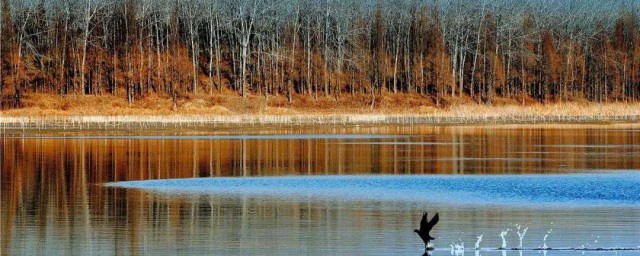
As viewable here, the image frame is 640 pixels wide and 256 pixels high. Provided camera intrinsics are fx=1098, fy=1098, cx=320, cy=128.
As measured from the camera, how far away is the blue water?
3284 cm

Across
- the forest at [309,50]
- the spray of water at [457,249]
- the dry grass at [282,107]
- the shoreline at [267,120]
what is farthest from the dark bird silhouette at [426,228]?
the forest at [309,50]

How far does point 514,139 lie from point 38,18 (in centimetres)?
5443

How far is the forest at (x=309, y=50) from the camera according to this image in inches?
4048

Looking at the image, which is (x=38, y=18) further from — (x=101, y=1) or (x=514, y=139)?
(x=514, y=139)

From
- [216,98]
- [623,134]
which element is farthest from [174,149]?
[216,98]

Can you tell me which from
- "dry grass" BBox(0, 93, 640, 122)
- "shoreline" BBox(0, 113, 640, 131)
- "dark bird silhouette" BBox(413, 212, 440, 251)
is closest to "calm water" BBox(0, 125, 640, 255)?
"dark bird silhouette" BBox(413, 212, 440, 251)

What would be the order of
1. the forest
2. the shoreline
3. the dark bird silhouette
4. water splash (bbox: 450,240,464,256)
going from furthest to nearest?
the forest → the shoreline → water splash (bbox: 450,240,464,256) → the dark bird silhouette

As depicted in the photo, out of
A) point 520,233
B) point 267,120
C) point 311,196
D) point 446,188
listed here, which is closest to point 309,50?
point 267,120

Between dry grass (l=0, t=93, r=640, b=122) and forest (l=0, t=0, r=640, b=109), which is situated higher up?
forest (l=0, t=0, r=640, b=109)

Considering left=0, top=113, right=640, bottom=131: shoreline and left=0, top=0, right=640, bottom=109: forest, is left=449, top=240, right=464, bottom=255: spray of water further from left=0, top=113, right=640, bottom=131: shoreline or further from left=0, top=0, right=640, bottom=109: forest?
left=0, top=0, right=640, bottom=109: forest

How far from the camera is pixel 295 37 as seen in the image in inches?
4481

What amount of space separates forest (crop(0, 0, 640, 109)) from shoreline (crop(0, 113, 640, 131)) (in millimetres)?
8704

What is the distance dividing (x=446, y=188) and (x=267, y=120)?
5611 cm

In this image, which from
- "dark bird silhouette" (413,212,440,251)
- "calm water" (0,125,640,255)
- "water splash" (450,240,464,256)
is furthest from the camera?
"calm water" (0,125,640,255)
